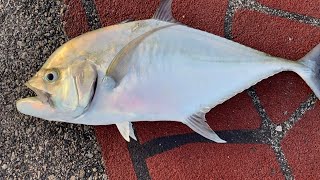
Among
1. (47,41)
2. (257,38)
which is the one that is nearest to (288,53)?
(257,38)

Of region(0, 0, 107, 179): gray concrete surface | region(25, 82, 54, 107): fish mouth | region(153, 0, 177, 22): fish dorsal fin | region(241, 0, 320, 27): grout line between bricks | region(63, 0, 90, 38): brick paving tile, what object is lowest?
region(0, 0, 107, 179): gray concrete surface

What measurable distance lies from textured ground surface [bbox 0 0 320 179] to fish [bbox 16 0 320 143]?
14 centimetres

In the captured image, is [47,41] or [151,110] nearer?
[151,110]

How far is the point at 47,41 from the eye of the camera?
87.1 inches

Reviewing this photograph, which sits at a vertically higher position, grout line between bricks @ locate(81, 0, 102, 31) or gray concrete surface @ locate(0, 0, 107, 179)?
grout line between bricks @ locate(81, 0, 102, 31)

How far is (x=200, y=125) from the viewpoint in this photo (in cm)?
198

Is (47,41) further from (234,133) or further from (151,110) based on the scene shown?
(234,133)

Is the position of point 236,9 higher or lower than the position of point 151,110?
higher

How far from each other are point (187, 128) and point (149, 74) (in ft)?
1.10

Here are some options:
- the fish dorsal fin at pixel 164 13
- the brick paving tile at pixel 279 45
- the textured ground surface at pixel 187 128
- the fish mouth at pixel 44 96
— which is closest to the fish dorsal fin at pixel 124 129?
the textured ground surface at pixel 187 128

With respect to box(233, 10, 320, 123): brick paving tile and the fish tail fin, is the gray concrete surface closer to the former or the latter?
box(233, 10, 320, 123): brick paving tile

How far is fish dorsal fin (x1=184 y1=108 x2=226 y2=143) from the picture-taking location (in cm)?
198

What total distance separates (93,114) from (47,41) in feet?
1.51

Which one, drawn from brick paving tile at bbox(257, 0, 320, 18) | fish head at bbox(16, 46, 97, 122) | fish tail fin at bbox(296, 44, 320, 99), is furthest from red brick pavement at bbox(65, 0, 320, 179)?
fish head at bbox(16, 46, 97, 122)
